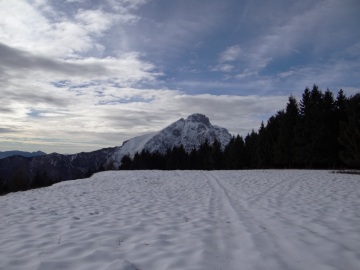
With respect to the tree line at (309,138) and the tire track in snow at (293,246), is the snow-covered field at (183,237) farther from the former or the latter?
the tree line at (309,138)

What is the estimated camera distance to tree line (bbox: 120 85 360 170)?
105 feet

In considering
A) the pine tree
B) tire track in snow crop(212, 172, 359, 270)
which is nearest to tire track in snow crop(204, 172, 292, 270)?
tire track in snow crop(212, 172, 359, 270)

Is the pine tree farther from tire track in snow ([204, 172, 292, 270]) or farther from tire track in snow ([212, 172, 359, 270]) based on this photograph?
tire track in snow ([204, 172, 292, 270])

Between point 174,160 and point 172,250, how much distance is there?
7470 cm

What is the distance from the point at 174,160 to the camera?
8038cm

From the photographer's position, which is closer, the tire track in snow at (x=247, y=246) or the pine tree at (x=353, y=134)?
the tire track in snow at (x=247, y=246)

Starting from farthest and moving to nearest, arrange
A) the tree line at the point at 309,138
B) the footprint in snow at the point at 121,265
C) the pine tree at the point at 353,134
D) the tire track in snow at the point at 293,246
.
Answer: the tree line at the point at 309,138, the pine tree at the point at 353,134, the tire track in snow at the point at 293,246, the footprint in snow at the point at 121,265

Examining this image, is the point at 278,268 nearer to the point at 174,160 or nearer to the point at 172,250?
the point at 172,250

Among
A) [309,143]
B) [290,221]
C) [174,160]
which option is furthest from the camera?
[174,160]

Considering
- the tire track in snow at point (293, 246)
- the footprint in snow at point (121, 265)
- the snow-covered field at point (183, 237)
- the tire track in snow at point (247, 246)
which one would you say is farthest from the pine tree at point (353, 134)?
the footprint in snow at point (121, 265)

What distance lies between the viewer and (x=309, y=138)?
1586 inches

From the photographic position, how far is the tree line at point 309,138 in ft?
105

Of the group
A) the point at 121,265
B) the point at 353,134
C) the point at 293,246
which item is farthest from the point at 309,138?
the point at 121,265

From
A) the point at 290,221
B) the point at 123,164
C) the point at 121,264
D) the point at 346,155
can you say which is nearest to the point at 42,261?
the point at 121,264
